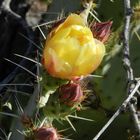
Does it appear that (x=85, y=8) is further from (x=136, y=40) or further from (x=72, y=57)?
(x=136, y=40)

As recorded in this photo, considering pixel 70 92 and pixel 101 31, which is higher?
pixel 101 31

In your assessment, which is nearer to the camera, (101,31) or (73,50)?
(73,50)

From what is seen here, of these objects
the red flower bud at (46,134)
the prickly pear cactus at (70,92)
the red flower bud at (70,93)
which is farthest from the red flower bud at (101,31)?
the red flower bud at (46,134)

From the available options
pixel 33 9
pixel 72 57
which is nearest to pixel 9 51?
pixel 33 9

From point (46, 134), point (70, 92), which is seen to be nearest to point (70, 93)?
point (70, 92)

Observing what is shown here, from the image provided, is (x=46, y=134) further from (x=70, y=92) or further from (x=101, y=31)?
Answer: (x=101, y=31)

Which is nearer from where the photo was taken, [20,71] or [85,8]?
[85,8]

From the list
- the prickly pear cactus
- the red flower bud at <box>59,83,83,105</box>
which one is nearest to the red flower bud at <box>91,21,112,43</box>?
the prickly pear cactus
